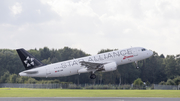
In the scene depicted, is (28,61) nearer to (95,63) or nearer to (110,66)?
(95,63)

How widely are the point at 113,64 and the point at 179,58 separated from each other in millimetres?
75420

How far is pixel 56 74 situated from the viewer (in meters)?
52.4

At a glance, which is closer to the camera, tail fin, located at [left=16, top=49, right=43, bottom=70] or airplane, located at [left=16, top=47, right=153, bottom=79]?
airplane, located at [left=16, top=47, right=153, bottom=79]

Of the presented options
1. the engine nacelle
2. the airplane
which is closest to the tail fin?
the airplane

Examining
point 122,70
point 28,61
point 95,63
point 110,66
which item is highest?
point 122,70

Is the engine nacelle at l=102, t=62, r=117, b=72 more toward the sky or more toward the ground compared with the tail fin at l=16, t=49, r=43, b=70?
more toward the ground

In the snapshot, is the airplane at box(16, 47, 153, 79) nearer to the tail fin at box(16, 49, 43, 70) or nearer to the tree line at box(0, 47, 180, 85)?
the tail fin at box(16, 49, 43, 70)

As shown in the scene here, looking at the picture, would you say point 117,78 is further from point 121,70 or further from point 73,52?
point 73,52

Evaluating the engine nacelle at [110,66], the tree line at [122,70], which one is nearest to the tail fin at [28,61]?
the engine nacelle at [110,66]

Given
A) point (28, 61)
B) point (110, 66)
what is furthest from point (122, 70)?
point (28, 61)

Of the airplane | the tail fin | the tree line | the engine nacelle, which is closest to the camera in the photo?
the engine nacelle

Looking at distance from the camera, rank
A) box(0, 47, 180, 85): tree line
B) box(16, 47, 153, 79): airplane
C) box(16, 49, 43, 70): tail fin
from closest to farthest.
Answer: box(16, 47, 153, 79): airplane → box(16, 49, 43, 70): tail fin → box(0, 47, 180, 85): tree line

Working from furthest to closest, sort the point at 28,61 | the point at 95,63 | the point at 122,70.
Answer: the point at 122,70
the point at 28,61
the point at 95,63

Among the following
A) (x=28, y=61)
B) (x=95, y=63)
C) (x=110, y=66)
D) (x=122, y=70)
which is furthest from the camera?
(x=122, y=70)
